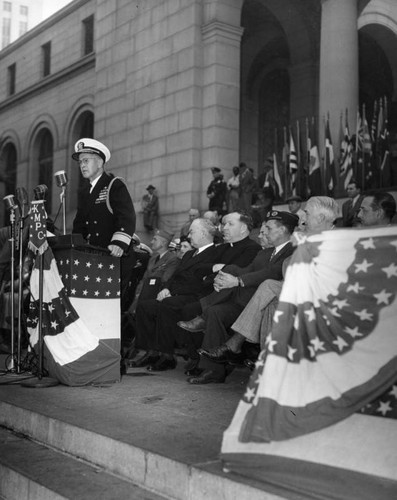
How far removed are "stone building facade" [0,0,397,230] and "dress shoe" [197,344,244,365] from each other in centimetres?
954

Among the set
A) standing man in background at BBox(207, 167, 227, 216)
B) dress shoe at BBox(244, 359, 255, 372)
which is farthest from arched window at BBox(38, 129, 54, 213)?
dress shoe at BBox(244, 359, 255, 372)

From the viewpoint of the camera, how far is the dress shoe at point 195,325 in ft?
18.8

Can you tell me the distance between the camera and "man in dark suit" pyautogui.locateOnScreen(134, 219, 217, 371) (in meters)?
6.19

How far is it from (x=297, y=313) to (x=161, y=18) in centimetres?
1595

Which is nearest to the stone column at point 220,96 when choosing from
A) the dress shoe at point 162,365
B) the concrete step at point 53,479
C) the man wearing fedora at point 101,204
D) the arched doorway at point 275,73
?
the arched doorway at point 275,73

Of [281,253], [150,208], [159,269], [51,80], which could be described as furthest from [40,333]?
[51,80]

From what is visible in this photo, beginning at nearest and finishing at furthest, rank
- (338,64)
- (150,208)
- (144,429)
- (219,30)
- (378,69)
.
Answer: (144,429) → (338,64) → (219,30) → (150,208) → (378,69)

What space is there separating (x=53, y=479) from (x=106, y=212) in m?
3.01

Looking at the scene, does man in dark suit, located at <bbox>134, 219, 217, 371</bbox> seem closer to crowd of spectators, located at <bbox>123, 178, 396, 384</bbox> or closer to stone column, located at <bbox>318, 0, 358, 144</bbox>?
crowd of spectators, located at <bbox>123, 178, 396, 384</bbox>

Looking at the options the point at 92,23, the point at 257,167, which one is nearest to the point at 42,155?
the point at 92,23

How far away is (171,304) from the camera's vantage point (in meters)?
6.21

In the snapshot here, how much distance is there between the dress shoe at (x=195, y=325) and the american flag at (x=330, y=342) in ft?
9.54

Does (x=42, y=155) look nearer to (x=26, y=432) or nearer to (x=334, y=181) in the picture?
(x=334, y=181)

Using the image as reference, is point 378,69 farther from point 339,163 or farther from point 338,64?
point 339,163
